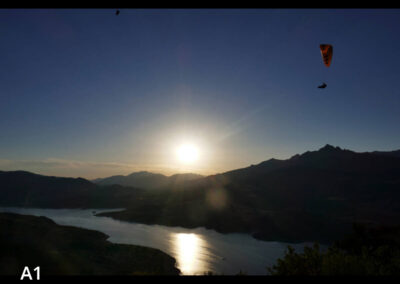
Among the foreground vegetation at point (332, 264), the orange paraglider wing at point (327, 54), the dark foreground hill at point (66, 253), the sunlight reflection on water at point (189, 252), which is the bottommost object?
the sunlight reflection on water at point (189, 252)

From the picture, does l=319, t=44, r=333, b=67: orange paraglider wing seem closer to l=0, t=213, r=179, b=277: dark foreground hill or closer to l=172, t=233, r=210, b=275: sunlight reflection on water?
l=0, t=213, r=179, b=277: dark foreground hill

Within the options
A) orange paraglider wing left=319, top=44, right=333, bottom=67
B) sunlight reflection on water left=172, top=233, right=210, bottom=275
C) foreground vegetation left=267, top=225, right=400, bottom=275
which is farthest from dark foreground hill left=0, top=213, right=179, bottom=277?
orange paraglider wing left=319, top=44, right=333, bottom=67

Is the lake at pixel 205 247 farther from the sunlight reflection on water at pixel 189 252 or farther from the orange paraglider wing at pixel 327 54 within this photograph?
the orange paraglider wing at pixel 327 54

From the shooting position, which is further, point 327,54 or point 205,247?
point 205,247

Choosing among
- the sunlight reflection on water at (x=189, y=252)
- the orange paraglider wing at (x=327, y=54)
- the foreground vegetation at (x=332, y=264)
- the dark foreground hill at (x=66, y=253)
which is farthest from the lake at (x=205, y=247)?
the orange paraglider wing at (x=327, y=54)

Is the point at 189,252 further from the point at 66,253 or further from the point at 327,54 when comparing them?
the point at 327,54

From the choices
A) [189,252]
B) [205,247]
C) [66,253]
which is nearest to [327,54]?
[66,253]
